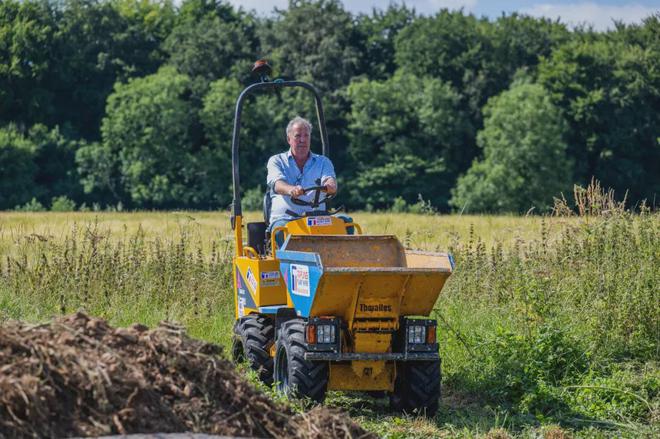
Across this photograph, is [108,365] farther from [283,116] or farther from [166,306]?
[283,116]

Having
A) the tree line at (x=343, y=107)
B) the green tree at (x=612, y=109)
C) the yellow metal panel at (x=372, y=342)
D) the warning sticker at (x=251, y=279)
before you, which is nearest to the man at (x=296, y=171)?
the warning sticker at (x=251, y=279)

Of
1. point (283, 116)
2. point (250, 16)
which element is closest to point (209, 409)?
point (283, 116)

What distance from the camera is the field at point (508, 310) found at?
895cm

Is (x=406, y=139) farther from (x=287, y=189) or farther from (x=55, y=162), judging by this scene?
(x=287, y=189)

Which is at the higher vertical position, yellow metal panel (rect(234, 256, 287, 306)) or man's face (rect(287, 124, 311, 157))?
man's face (rect(287, 124, 311, 157))

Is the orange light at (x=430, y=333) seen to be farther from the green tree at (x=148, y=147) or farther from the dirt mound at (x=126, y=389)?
the green tree at (x=148, y=147)

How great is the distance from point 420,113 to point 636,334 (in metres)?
47.8

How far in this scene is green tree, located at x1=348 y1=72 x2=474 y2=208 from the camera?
57656 millimetres

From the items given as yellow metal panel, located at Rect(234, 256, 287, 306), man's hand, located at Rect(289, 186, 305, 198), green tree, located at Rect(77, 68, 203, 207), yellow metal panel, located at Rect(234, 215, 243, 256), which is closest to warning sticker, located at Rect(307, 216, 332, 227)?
man's hand, located at Rect(289, 186, 305, 198)

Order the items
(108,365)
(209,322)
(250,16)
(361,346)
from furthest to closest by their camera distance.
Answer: (250,16) < (209,322) < (361,346) < (108,365)

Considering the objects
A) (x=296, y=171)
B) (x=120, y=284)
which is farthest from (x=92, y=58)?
(x=296, y=171)

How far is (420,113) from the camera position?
58031mm

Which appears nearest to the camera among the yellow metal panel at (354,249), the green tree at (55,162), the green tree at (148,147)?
the yellow metal panel at (354,249)

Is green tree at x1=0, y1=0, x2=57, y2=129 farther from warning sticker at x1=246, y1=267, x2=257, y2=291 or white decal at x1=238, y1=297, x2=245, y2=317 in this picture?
warning sticker at x1=246, y1=267, x2=257, y2=291
